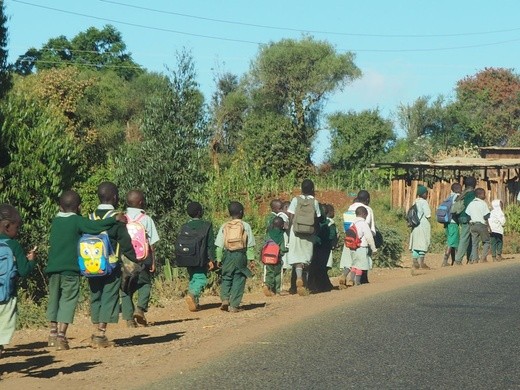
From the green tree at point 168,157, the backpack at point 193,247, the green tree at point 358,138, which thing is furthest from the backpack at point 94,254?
the green tree at point 358,138

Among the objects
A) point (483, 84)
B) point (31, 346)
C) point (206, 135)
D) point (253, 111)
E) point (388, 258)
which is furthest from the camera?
point (483, 84)

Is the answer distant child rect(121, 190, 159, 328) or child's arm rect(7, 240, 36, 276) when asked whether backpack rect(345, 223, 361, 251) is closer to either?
distant child rect(121, 190, 159, 328)

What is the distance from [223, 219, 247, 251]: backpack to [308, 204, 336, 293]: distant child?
7.99 feet

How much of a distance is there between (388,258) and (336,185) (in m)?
27.0

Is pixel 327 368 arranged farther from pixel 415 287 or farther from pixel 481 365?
pixel 415 287

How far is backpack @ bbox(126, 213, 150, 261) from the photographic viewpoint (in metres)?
12.4

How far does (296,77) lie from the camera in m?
72.3

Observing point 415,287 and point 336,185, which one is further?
point 336,185

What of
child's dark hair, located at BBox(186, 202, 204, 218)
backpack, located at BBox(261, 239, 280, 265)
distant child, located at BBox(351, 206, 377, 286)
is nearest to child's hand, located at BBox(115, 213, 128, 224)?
child's dark hair, located at BBox(186, 202, 204, 218)

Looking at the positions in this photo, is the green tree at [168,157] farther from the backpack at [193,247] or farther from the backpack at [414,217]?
the backpack at [193,247]

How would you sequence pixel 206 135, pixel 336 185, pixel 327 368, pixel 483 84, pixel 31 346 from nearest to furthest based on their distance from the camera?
pixel 327 368 → pixel 31 346 → pixel 206 135 → pixel 336 185 → pixel 483 84

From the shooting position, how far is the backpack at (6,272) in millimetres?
9023

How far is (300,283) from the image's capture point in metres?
16.9

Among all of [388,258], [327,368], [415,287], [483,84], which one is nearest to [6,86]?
[415,287]
